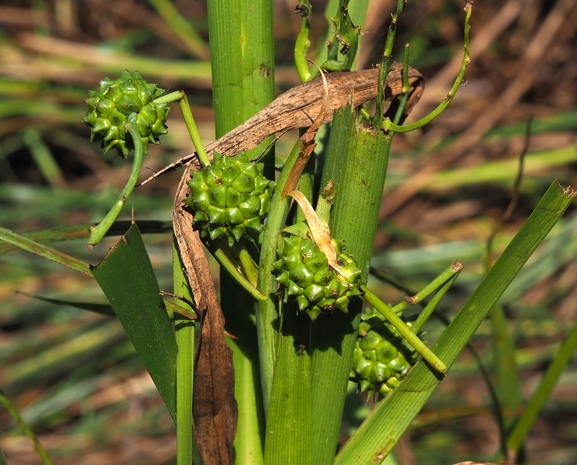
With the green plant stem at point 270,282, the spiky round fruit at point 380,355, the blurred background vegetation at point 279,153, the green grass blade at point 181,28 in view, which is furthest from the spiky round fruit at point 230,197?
the green grass blade at point 181,28

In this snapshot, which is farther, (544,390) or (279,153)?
(279,153)

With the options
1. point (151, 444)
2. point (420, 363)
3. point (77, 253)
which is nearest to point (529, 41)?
point (77, 253)

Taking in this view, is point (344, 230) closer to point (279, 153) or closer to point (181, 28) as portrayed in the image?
point (279, 153)

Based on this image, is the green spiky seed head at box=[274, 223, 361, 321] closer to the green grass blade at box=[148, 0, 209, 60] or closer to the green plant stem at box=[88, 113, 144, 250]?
the green plant stem at box=[88, 113, 144, 250]

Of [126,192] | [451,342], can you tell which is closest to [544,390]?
[451,342]

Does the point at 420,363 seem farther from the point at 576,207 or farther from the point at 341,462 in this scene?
the point at 576,207

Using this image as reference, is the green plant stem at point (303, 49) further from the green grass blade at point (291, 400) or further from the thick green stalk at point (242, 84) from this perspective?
the green grass blade at point (291, 400)
